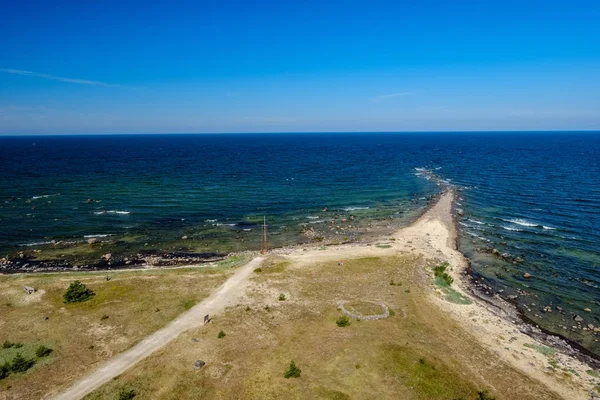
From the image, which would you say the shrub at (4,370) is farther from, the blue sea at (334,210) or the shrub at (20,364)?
the blue sea at (334,210)

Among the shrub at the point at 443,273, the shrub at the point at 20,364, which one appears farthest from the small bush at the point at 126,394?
the shrub at the point at 443,273

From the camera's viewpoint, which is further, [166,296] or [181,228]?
[181,228]

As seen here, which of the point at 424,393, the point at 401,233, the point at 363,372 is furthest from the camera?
the point at 401,233

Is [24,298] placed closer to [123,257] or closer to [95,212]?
[123,257]

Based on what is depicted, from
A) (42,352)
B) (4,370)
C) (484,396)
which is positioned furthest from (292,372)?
(4,370)

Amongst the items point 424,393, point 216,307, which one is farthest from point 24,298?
point 424,393

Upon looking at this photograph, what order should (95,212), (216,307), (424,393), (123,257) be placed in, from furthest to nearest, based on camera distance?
(95,212), (123,257), (216,307), (424,393)
